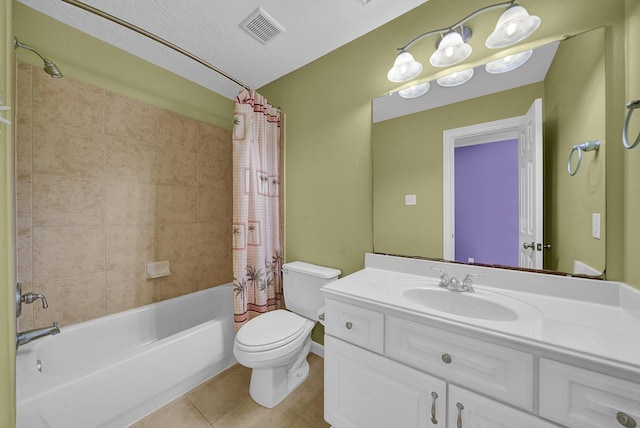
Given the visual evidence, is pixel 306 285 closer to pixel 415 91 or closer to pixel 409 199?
pixel 409 199

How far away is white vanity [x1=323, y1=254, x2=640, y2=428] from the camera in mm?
625

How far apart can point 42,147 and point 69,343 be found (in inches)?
46.9

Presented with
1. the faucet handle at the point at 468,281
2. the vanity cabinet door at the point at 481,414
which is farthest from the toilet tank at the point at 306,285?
the vanity cabinet door at the point at 481,414

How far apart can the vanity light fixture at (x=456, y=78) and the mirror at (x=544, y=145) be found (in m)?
0.03

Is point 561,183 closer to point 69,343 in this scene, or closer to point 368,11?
point 368,11

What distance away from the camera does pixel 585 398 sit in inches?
24.5

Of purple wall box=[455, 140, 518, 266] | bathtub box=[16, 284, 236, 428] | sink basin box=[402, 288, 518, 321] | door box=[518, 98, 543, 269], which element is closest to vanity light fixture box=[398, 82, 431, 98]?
Answer: purple wall box=[455, 140, 518, 266]

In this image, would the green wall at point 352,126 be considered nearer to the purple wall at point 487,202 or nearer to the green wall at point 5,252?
the purple wall at point 487,202

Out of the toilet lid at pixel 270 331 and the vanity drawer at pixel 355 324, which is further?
the toilet lid at pixel 270 331

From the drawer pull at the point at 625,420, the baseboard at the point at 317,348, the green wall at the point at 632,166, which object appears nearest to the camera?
the drawer pull at the point at 625,420

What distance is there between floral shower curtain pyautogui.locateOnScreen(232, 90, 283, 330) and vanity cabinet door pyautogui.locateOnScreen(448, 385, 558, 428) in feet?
4.53

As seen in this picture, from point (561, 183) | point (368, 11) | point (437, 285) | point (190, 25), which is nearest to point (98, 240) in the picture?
point (190, 25)

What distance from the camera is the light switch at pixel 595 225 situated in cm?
94

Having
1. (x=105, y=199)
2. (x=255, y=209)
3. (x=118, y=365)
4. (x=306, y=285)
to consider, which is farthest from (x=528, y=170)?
(x=105, y=199)
